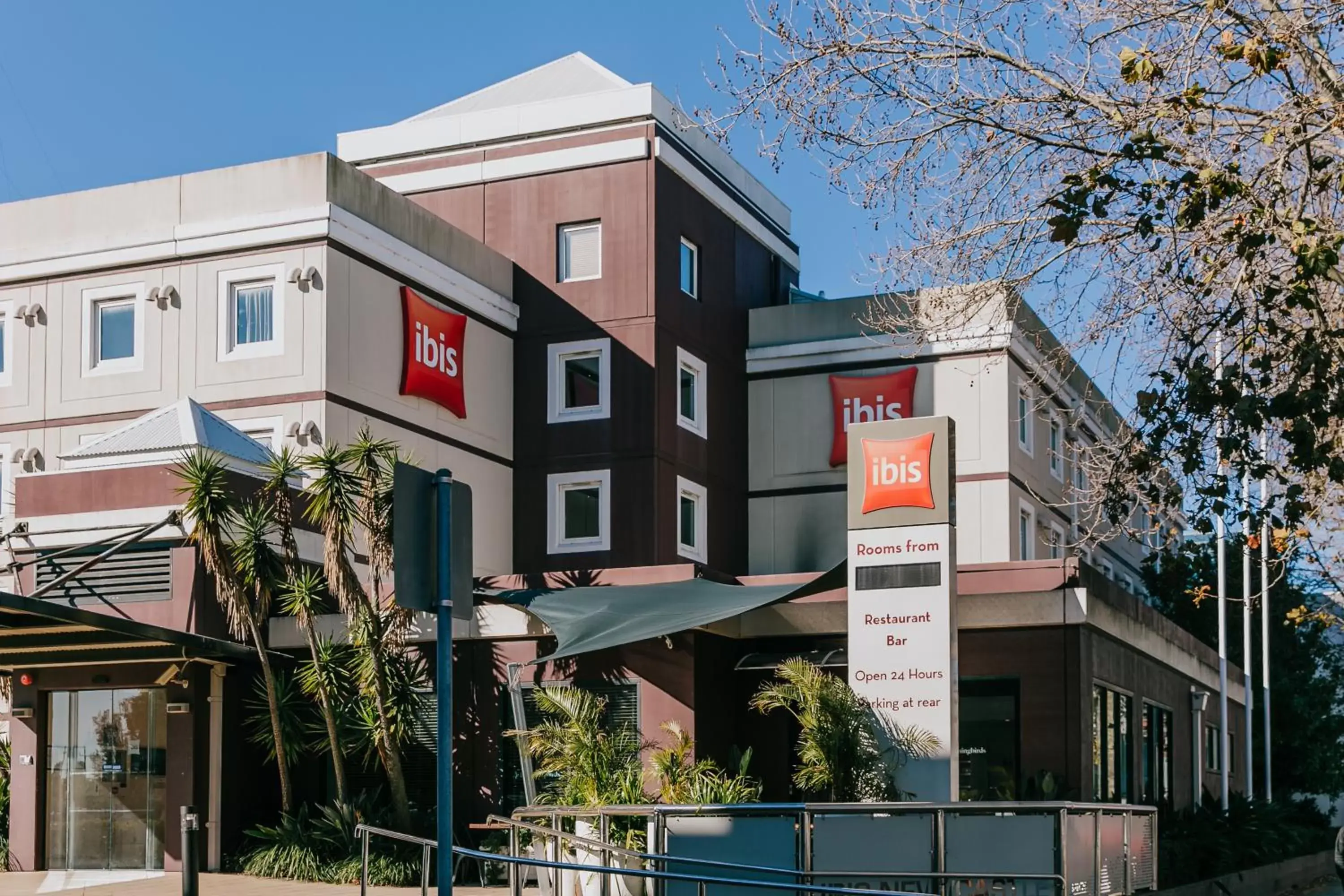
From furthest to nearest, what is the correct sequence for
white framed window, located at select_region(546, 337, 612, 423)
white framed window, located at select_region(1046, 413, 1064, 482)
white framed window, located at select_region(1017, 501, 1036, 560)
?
white framed window, located at select_region(1046, 413, 1064, 482)
white framed window, located at select_region(1017, 501, 1036, 560)
white framed window, located at select_region(546, 337, 612, 423)

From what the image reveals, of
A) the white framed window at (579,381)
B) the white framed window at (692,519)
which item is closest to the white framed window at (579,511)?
the white framed window at (579,381)

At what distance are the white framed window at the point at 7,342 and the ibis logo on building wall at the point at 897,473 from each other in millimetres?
17761

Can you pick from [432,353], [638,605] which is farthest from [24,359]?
[638,605]

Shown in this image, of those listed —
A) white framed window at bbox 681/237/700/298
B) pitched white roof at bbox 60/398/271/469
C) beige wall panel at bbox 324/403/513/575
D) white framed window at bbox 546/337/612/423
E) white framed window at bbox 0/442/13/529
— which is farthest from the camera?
white framed window at bbox 681/237/700/298

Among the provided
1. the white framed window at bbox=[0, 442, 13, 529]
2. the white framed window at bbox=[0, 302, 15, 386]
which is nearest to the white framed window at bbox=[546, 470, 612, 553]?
the white framed window at bbox=[0, 442, 13, 529]

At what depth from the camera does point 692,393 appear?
35.6 metres

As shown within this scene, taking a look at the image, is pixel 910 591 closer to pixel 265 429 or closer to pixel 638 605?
pixel 638 605

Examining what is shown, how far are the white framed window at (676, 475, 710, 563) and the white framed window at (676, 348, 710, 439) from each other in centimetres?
117

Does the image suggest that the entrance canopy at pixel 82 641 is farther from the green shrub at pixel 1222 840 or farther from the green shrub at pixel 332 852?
the green shrub at pixel 1222 840

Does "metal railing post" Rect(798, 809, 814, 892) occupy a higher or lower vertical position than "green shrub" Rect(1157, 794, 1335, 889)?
higher

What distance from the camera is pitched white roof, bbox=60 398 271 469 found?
83.9ft

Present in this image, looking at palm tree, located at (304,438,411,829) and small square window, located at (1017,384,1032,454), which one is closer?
palm tree, located at (304,438,411,829)

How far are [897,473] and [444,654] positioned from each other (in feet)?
40.0

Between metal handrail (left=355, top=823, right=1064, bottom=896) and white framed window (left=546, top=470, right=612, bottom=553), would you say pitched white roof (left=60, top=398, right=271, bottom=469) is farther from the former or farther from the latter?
metal handrail (left=355, top=823, right=1064, bottom=896)
